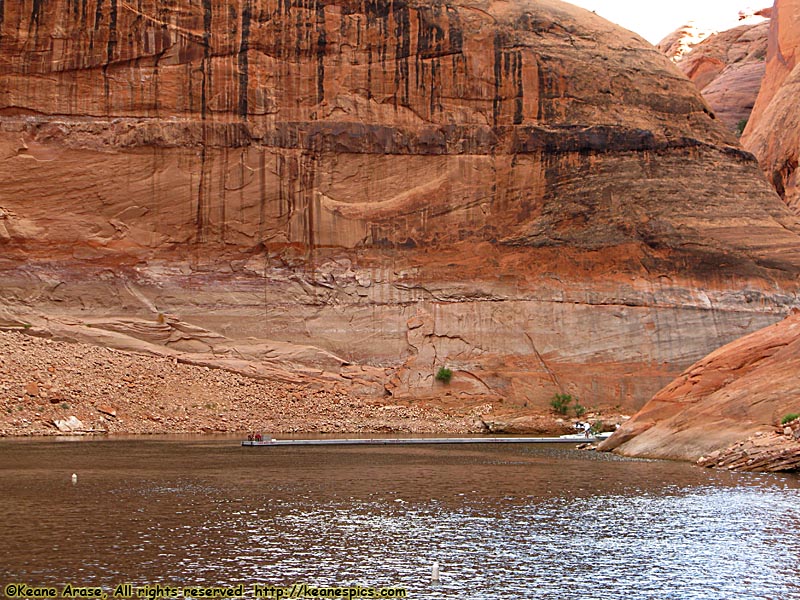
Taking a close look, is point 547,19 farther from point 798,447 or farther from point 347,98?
point 798,447

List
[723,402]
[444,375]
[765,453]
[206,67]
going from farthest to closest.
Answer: [206,67], [444,375], [723,402], [765,453]

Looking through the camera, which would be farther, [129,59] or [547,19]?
[547,19]

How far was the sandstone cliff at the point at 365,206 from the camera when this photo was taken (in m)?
52.2

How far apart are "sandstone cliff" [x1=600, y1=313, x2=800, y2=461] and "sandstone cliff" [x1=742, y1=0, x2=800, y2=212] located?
33.2 meters

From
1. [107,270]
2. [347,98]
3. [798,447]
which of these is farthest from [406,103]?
[798,447]

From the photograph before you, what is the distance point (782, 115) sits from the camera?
227 feet

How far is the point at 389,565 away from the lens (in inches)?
661

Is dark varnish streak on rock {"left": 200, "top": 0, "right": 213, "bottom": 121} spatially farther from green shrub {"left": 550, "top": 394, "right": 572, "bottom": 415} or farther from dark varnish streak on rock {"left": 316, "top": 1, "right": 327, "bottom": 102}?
green shrub {"left": 550, "top": 394, "right": 572, "bottom": 415}

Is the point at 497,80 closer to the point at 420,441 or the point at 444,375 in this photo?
the point at 444,375

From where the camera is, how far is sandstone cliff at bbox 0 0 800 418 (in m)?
52.2

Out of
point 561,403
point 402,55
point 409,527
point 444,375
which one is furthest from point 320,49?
point 409,527

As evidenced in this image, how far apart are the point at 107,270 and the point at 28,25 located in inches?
507

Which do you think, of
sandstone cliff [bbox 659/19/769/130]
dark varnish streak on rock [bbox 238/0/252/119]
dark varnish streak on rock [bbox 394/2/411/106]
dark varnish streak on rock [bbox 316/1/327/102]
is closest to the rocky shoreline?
dark varnish streak on rock [bbox 238/0/252/119]

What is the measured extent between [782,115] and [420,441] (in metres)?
39.2
